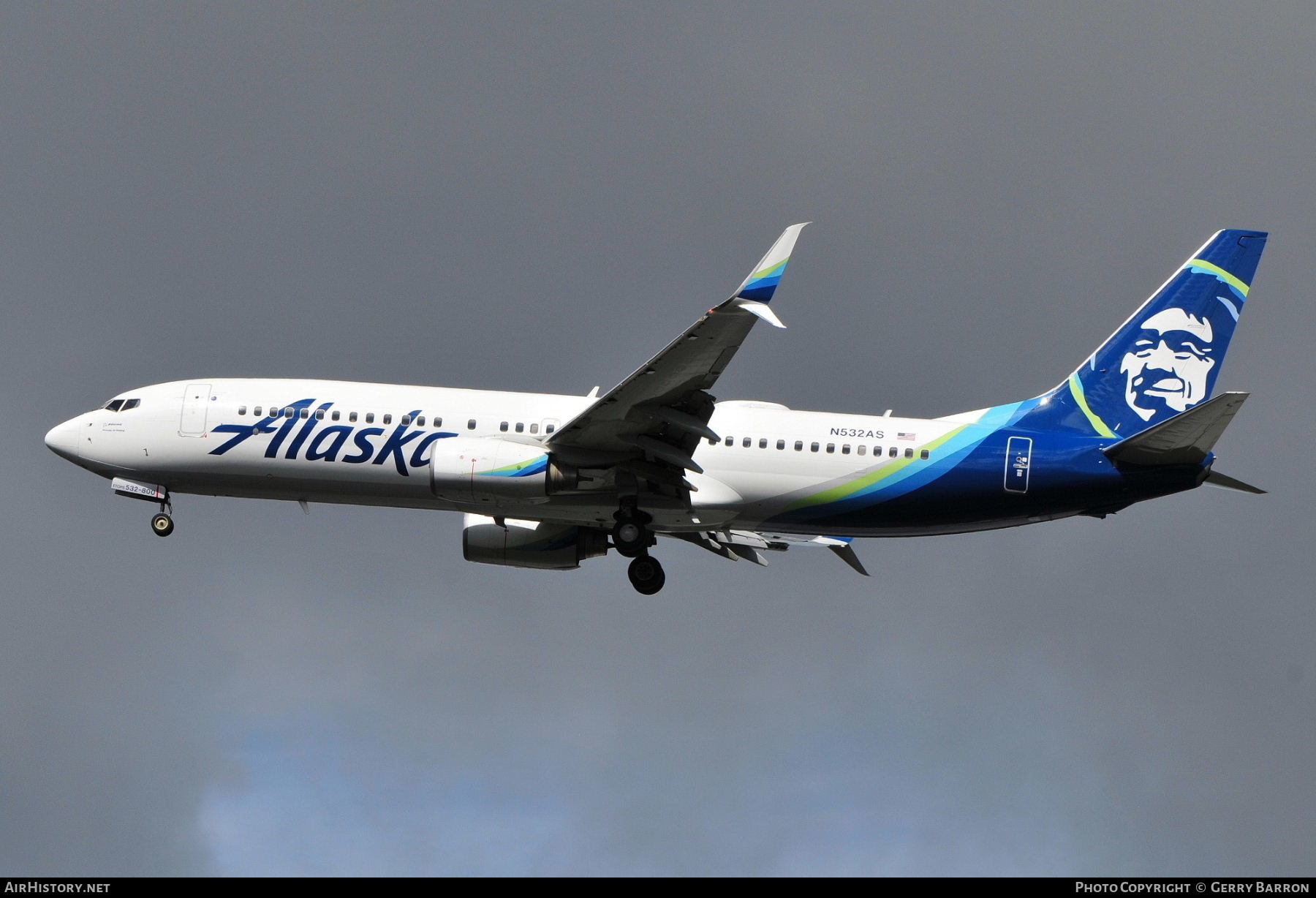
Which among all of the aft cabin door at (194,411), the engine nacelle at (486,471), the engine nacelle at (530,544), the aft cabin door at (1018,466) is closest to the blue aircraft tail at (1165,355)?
the aft cabin door at (1018,466)

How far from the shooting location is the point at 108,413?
1726 inches

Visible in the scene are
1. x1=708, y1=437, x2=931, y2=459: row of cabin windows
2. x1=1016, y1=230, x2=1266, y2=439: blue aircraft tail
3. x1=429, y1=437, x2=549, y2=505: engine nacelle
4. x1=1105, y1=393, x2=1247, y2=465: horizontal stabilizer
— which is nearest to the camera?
x1=1105, y1=393, x2=1247, y2=465: horizontal stabilizer

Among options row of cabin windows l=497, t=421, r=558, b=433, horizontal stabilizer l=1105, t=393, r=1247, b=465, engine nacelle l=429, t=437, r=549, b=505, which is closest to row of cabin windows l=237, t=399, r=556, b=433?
row of cabin windows l=497, t=421, r=558, b=433

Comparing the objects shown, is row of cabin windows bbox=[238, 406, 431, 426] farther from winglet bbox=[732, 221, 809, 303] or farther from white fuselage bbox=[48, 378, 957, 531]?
winglet bbox=[732, 221, 809, 303]

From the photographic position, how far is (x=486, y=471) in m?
39.2

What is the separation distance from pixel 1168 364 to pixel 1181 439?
538 cm

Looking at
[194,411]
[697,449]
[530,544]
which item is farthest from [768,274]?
[194,411]

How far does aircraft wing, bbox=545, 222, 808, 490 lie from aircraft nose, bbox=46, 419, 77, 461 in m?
14.1

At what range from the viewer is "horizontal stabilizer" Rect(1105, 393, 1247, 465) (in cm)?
3644

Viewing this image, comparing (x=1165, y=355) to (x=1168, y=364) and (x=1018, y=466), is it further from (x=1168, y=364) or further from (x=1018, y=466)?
(x=1018, y=466)

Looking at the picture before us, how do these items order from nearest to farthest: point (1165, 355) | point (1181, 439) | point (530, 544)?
point (1181, 439) → point (1165, 355) → point (530, 544)

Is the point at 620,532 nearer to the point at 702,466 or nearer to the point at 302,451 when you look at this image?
the point at 702,466

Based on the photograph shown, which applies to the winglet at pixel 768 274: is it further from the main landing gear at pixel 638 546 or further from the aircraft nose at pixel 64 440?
the aircraft nose at pixel 64 440

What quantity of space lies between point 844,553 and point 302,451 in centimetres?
1534
